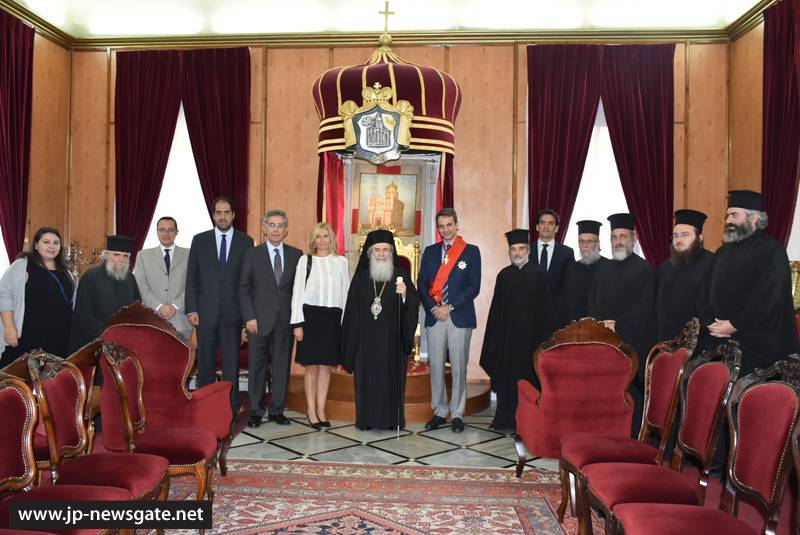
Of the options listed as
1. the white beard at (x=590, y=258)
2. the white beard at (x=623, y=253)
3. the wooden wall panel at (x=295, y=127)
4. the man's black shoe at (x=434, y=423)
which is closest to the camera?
the white beard at (x=623, y=253)

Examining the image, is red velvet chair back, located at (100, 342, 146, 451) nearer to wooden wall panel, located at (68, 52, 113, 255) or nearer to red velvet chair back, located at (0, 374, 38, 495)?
red velvet chair back, located at (0, 374, 38, 495)

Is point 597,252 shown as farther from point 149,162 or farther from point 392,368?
point 149,162

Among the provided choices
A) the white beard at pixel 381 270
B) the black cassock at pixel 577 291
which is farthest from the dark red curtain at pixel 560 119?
the white beard at pixel 381 270

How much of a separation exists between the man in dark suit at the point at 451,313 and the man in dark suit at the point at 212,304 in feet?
5.08

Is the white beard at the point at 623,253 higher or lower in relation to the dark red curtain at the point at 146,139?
lower

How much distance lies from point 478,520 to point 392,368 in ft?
6.38

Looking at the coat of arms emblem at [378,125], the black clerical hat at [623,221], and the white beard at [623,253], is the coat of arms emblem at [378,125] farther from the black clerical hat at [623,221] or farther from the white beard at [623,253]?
the white beard at [623,253]

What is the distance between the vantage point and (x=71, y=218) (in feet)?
25.5

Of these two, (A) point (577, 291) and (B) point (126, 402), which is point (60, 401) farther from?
(A) point (577, 291)

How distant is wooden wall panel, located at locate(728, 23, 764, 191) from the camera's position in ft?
21.9

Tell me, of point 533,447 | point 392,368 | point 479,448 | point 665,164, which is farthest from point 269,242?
point 665,164

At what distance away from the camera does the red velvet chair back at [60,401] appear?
2.62 metres

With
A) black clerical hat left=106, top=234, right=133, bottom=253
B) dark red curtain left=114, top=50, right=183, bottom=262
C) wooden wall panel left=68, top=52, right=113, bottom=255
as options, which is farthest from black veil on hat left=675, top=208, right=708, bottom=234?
wooden wall panel left=68, top=52, right=113, bottom=255

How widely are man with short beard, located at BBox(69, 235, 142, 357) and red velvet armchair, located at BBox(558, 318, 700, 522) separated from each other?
3.34m
